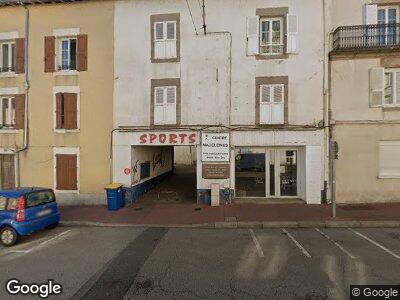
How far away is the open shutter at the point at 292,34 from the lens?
12.4 meters


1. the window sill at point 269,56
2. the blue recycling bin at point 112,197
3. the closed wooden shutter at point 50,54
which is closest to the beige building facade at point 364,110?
the window sill at point 269,56

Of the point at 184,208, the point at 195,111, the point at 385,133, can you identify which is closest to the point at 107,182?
the point at 184,208

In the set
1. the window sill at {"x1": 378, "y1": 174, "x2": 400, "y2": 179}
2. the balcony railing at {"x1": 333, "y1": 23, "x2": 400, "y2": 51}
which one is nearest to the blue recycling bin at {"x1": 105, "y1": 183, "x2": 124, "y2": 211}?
the balcony railing at {"x1": 333, "y1": 23, "x2": 400, "y2": 51}

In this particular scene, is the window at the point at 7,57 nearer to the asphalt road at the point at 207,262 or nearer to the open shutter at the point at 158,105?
the open shutter at the point at 158,105

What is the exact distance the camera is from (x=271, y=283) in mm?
5527

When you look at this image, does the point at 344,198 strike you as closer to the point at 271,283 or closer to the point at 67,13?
the point at 271,283

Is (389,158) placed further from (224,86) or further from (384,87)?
(224,86)

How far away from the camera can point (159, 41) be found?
43.0ft

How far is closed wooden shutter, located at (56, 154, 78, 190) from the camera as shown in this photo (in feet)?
44.8

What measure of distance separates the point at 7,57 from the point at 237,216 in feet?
44.4

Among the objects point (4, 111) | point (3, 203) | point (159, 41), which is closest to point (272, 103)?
point (159, 41)

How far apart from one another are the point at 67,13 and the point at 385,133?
50.6ft

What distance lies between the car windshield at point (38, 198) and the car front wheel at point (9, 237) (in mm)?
802

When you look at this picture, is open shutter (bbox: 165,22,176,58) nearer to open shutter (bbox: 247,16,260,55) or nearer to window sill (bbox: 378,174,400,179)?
Answer: open shutter (bbox: 247,16,260,55)
